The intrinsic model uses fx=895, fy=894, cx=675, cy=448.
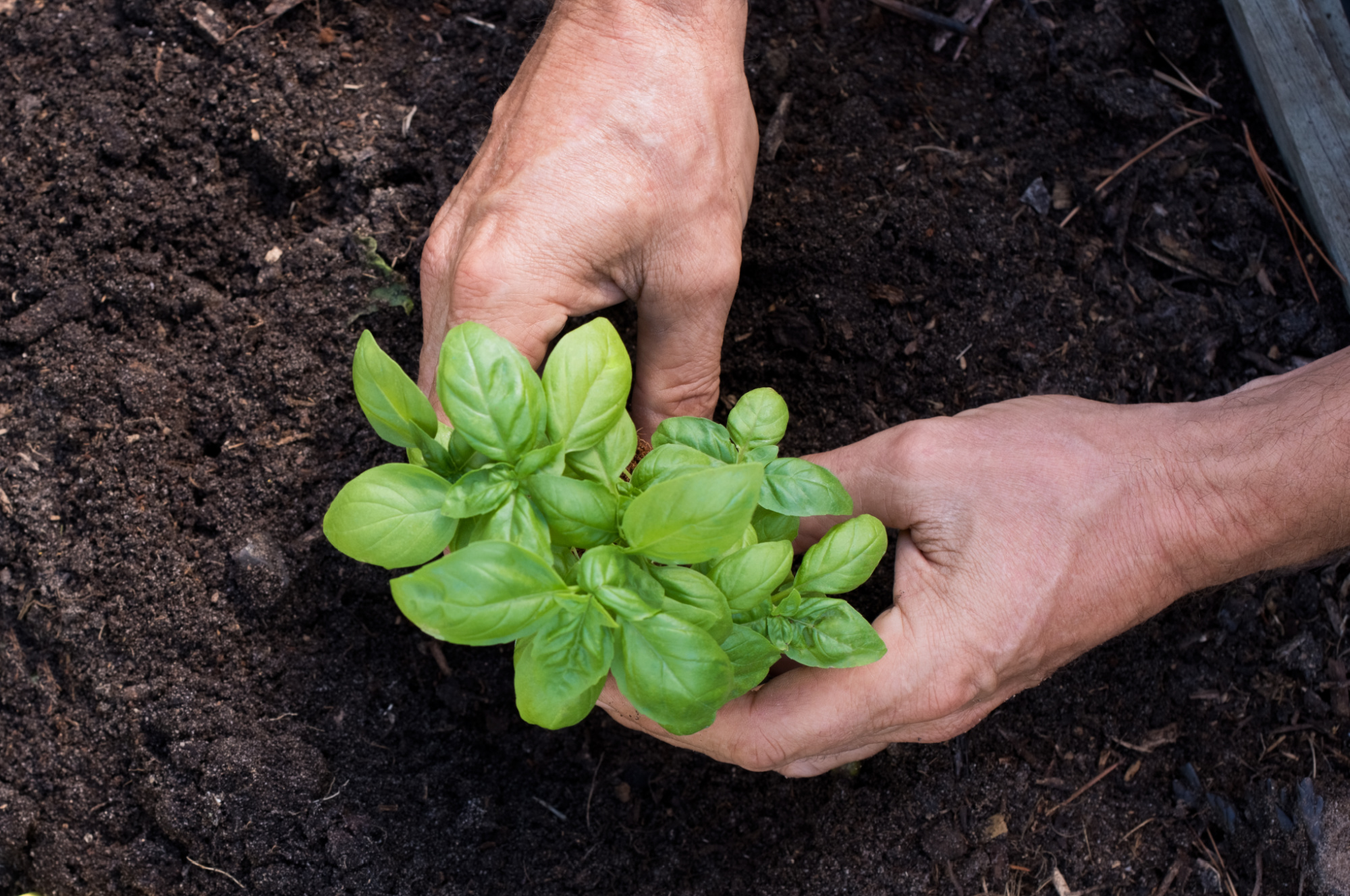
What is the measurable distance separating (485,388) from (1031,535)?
1.08 metres

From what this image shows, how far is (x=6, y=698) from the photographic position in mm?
2055

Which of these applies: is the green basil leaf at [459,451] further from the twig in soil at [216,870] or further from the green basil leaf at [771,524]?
the twig in soil at [216,870]

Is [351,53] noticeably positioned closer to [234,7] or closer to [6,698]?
[234,7]

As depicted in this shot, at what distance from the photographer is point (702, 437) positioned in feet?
4.93

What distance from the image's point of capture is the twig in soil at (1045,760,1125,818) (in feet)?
7.13

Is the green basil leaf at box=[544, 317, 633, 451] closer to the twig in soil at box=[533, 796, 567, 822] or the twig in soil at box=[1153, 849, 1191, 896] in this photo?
the twig in soil at box=[533, 796, 567, 822]

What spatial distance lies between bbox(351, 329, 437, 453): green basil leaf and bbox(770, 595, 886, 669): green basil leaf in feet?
2.13

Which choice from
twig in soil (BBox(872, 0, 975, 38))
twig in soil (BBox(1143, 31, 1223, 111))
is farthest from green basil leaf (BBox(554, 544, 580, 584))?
twig in soil (BBox(1143, 31, 1223, 111))

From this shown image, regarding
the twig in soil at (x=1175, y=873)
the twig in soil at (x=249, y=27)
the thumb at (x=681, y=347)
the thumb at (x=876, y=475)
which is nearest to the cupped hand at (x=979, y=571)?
the thumb at (x=876, y=475)

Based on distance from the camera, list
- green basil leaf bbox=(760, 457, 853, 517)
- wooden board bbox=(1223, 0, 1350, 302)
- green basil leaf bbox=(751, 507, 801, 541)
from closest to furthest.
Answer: green basil leaf bbox=(760, 457, 853, 517), green basil leaf bbox=(751, 507, 801, 541), wooden board bbox=(1223, 0, 1350, 302)

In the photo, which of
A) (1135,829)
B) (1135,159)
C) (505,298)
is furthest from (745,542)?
(1135,159)

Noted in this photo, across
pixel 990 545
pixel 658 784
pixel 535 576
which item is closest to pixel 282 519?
pixel 658 784

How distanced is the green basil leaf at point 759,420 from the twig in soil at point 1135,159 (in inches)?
53.5

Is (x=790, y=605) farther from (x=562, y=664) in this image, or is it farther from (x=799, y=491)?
(x=562, y=664)
